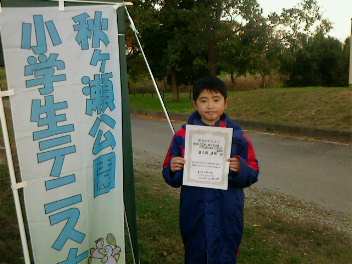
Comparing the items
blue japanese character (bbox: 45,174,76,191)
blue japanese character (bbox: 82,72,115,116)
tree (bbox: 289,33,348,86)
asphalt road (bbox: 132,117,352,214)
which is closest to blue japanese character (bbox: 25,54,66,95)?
blue japanese character (bbox: 82,72,115,116)

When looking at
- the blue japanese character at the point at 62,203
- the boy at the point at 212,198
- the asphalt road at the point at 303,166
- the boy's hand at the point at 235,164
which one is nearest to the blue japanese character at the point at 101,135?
the blue japanese character at the point at 62,203

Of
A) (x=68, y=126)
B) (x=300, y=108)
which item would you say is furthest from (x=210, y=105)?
(x=300, y=108)

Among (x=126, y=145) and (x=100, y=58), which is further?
(x=126, y=145)

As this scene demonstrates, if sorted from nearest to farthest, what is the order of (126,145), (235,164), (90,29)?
(235,164) < (90,29) < (126,145)

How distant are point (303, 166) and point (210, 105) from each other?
546 centimetres

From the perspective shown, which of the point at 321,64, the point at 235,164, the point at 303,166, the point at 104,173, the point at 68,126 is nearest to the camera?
the point at 235,164

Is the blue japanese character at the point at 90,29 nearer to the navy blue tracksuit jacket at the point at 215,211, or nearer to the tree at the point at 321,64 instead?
the navy blue tracksuit jacket at the point at 215,211

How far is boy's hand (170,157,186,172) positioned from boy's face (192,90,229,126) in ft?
1.02

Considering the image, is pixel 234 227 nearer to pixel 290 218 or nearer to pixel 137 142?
pixel 290 218

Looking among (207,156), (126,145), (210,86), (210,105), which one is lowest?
(126,145)

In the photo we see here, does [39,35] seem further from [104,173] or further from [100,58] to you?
[104,173]

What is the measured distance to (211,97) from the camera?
94.7 inches

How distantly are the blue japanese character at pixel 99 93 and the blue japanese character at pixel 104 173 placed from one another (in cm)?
34

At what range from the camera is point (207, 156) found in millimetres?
2361
